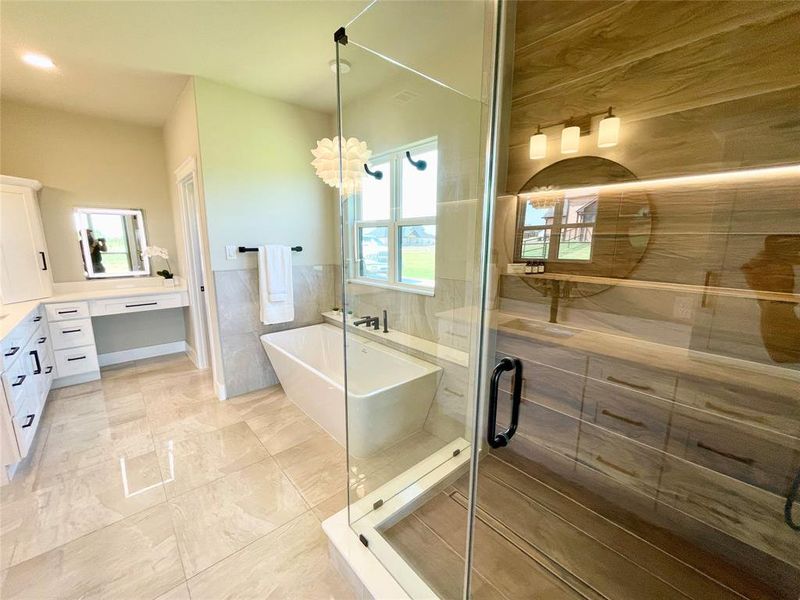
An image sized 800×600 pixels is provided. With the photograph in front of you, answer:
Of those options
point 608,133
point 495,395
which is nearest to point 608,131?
point 608,133

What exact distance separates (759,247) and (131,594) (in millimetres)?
2874

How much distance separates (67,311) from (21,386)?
1.25 m

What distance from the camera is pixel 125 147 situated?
337 centimetres

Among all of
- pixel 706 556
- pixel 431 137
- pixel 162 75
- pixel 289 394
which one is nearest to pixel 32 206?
pixel 162 75

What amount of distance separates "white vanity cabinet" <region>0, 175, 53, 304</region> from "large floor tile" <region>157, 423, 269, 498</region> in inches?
82.4

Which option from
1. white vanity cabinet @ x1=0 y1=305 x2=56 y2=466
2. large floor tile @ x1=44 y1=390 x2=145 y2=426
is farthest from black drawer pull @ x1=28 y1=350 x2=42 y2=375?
large floor tile @ x1=44 y1=390 x2=145 y2=426

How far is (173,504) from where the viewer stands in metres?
1.73

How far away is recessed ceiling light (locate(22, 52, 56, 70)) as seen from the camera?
2141mm

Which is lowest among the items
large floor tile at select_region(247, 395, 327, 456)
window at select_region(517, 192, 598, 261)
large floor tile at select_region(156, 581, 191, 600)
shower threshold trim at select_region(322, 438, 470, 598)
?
large floor tile at select_region(156, 581, 191, 600)

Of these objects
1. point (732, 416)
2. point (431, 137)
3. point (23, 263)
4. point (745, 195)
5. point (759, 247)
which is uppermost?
point (431, 137)

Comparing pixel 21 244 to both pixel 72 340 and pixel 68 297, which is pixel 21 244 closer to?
pixel 68 297

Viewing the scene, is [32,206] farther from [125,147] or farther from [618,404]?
[618,404]

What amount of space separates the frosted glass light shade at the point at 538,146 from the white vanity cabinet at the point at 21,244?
13.6ft

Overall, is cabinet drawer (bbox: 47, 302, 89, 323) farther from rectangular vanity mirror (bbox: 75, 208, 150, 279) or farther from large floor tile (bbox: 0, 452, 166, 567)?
large floor tile (bbox: 0, 452, 166, 567)
